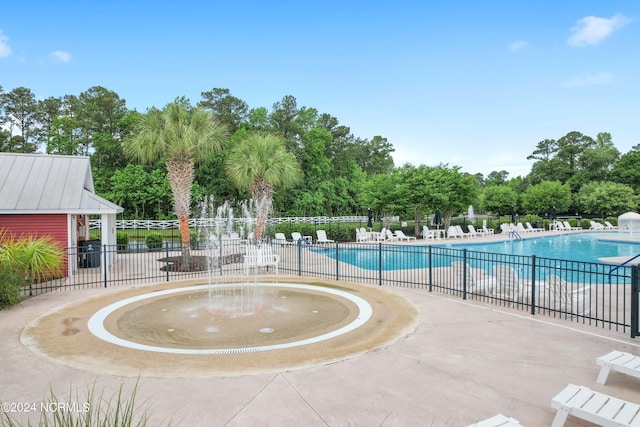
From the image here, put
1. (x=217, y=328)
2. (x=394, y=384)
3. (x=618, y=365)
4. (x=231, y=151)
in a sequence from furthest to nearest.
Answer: (x=231, y=151), (x=217, y=328), (x=394, y=384), (x=618, y=365)

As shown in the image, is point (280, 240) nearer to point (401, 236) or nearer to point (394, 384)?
point (401, 236)

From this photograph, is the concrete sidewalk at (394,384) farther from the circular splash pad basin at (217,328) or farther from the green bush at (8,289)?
the green bush at (8,289)

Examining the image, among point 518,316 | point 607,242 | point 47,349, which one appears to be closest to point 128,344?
point 47,349

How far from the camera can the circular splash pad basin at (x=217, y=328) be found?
5438 mm

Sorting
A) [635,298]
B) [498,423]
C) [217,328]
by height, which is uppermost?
[635,298]

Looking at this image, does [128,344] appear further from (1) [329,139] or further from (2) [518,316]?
(1) [329,139]

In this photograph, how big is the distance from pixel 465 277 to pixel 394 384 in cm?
534

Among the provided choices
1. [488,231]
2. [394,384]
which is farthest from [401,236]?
[394,384]

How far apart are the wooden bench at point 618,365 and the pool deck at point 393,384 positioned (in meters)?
0.15

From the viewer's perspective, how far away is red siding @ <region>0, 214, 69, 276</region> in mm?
12969

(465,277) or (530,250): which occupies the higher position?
(465,277)

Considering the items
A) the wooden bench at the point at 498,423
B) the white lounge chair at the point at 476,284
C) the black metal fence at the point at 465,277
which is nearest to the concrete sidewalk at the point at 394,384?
the wooden bench at the point at 498,423

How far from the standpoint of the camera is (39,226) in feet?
43.3

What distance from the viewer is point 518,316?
7.67m
